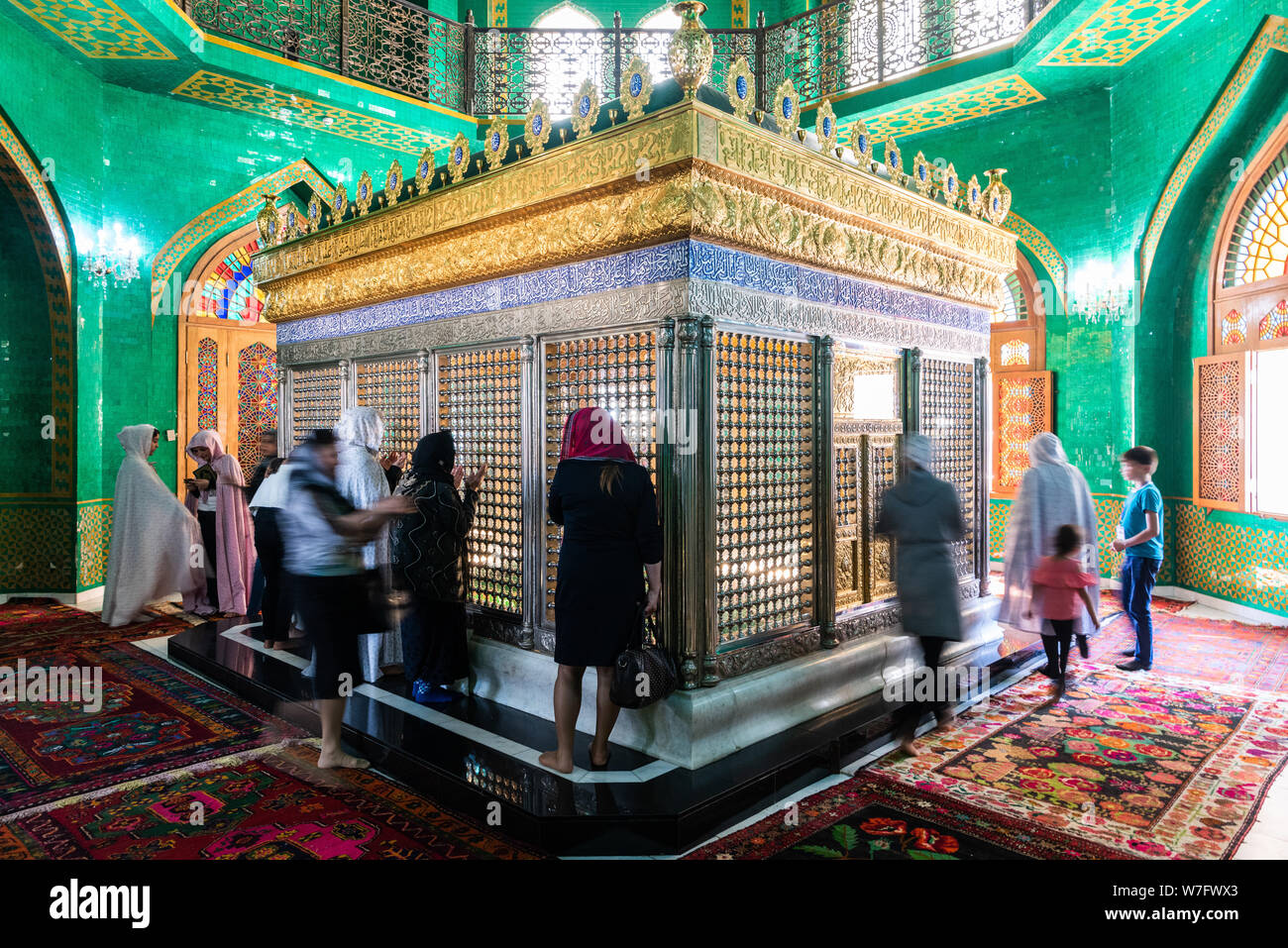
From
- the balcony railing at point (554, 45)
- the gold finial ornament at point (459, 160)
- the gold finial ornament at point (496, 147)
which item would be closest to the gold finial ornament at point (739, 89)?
the gold finial ornament at point (496, 147)

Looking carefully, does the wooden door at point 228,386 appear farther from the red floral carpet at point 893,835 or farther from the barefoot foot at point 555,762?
the red floral carpet at point 893,835

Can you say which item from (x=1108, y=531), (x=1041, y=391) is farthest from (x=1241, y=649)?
(x=1041, y=391)

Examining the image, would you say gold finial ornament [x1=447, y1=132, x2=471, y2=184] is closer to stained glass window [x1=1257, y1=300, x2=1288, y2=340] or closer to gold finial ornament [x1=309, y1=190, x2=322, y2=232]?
gold finial ornament [x1=309, y1=190, x2=322, y2=232]

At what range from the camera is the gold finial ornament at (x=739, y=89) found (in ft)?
10.1

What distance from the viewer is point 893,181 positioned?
4.01 metres

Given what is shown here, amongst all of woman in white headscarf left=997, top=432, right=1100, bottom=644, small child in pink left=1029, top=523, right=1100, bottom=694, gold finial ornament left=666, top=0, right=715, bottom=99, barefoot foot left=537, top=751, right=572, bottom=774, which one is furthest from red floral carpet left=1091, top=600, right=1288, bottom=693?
gold finial ornament left=666, top=0, right=715, bottom=99

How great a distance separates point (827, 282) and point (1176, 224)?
4.50 meters

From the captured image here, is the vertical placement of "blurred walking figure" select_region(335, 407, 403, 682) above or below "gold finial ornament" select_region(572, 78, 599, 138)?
below

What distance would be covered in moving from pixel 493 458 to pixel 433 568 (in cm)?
63

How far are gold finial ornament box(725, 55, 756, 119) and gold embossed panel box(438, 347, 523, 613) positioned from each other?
1.44 m

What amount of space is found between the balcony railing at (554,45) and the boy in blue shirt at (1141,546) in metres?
4.53

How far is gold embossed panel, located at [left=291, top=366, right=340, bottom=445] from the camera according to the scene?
Result: 4.91m

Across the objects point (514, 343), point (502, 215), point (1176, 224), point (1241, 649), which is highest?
point (1176, 224)
